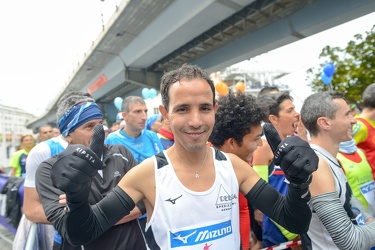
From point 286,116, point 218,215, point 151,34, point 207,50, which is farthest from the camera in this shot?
point 207,50

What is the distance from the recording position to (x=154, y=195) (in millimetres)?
1477

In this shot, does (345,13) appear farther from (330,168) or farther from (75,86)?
(75,86)

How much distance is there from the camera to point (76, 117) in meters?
2.06

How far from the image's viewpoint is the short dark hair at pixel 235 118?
2.39m

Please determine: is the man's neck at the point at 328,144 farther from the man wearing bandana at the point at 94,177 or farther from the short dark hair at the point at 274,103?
the man wearing bandana at the point at 94,177

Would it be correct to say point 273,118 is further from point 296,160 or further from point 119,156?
point 296,160

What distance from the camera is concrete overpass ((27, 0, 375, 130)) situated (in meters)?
10.9

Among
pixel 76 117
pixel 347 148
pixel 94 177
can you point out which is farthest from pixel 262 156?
pixel 76 117

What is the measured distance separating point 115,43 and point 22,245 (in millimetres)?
17564

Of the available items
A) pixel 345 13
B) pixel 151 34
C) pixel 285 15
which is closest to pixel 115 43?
pixel 151 34

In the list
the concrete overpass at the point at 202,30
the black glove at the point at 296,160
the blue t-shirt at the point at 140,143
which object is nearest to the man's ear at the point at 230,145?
the black glove at the point at 296,160

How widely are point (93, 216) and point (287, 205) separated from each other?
100 centimetres

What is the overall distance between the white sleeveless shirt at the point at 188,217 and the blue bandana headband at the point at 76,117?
85 centimetres

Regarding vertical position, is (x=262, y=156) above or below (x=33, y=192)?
above
